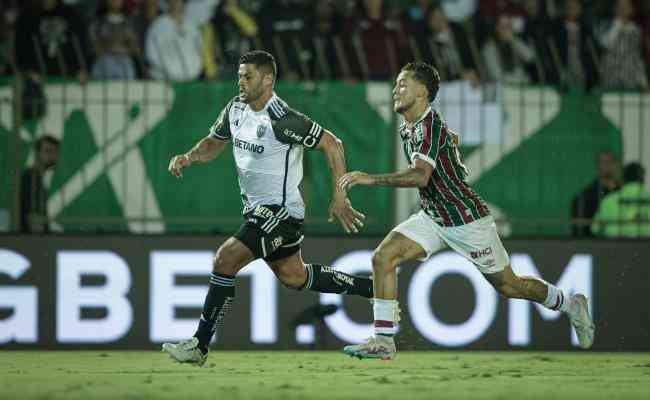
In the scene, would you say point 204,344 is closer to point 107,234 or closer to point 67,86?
point 107,234

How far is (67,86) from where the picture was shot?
11.6 metres

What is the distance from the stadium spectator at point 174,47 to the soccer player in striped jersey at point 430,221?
4.72 metres

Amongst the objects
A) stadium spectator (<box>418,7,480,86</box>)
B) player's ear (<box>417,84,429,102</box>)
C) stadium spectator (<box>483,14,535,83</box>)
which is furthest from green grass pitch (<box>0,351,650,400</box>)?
stadium spectator (<box>483,14,535,83</box>)

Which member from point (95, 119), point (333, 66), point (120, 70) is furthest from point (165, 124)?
point (333, 66)

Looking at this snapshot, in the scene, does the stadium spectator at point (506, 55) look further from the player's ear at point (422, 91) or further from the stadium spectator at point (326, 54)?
the player's ear at point (422, 91)

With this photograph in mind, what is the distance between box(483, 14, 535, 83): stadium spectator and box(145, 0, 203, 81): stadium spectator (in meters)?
3.37

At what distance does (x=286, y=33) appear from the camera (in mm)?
13711

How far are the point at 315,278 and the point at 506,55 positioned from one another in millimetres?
5407

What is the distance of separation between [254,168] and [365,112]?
9.17 ft

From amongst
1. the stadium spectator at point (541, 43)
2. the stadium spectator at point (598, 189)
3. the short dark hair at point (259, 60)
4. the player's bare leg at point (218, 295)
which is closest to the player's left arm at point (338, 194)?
the short dark hair at point (259, 60)

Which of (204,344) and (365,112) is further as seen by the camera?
(365,112)

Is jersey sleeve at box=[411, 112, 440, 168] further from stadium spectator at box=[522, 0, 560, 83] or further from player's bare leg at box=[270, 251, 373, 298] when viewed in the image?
stadium spectator at box=[522, 0, 560, 83]

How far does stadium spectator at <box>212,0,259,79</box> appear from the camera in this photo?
1376 centimetres

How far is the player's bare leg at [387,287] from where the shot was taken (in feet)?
29.1
